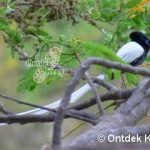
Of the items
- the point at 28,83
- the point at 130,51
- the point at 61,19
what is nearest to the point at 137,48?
the point at 130,51

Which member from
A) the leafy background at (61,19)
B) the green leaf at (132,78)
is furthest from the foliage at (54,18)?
the green leaf at (132,78)

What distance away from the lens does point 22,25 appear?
1.37m

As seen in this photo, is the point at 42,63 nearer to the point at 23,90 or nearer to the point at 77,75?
the point at 23,90

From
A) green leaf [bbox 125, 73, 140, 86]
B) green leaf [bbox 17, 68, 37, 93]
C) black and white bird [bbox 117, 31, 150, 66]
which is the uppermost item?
green leaf [bbox 125, 73, 140, 86]

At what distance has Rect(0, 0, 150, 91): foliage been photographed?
1248 mm

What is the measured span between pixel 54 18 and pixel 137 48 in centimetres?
52

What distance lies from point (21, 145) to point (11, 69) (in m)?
0.97

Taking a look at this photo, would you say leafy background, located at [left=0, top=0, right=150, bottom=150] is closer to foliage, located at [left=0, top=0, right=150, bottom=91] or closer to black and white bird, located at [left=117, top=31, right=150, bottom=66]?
foliage, located at [left=0, top=0, right=150, bottom=91]

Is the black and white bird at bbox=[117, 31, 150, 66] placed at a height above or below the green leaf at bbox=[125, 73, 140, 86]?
below

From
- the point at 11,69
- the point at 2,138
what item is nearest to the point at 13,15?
the point at 11,69

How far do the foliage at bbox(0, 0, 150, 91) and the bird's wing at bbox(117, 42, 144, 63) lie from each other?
0.02 m

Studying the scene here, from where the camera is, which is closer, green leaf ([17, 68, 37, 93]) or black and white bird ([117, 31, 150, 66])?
green leaf ([17, 68, 37, 93])

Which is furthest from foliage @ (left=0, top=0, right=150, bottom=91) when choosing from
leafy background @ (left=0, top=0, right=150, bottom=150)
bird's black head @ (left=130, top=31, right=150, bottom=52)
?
bird's black head @ (left=130, top=31, right=150, bottom=52)

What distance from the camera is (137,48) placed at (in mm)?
1866
